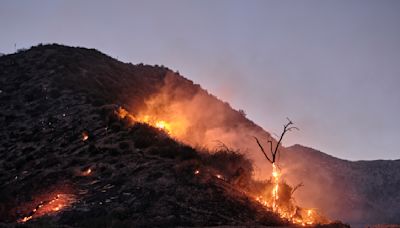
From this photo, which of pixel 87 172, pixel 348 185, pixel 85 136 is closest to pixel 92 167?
pixel 87 172

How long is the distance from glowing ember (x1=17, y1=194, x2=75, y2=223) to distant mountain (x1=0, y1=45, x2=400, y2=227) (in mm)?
425

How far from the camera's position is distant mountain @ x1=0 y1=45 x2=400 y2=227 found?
73.8ft

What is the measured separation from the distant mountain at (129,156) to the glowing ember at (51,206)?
1.39ft

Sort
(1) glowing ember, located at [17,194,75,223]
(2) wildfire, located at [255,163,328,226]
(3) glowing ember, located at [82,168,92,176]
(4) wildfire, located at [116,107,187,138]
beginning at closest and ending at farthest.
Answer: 1. (1) glowing ember, located at [17,194,75,223]
2. (3) glowing ember, located at [82,168,92,176]
3. (2) wildfire, located at [255,163,328,226]
4. (4) wildfire, located at [116,107,187,138]

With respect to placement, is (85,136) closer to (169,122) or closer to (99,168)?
(99,168)

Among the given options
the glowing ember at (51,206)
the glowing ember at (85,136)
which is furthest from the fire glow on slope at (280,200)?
the glowing ember at (51,206)

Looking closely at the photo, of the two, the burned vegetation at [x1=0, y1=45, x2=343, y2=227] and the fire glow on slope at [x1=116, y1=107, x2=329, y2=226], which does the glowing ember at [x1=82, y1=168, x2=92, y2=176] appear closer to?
the burned vegetation at [x1=0, y1=45, x2=343, y2=227]

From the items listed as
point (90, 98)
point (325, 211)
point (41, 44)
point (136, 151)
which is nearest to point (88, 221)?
point (136, 151)

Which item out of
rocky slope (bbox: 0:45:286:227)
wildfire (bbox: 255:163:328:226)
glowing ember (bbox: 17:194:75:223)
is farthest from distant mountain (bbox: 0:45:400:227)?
wildfire (bbox: 255:163:328:226)

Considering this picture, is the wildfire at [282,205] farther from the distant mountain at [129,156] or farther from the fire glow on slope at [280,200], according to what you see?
the distant mountain at [129,156]

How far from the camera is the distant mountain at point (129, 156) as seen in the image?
22.5 meters

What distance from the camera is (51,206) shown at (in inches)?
910

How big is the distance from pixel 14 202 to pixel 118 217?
295 inches

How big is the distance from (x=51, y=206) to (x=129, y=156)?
278 inches
